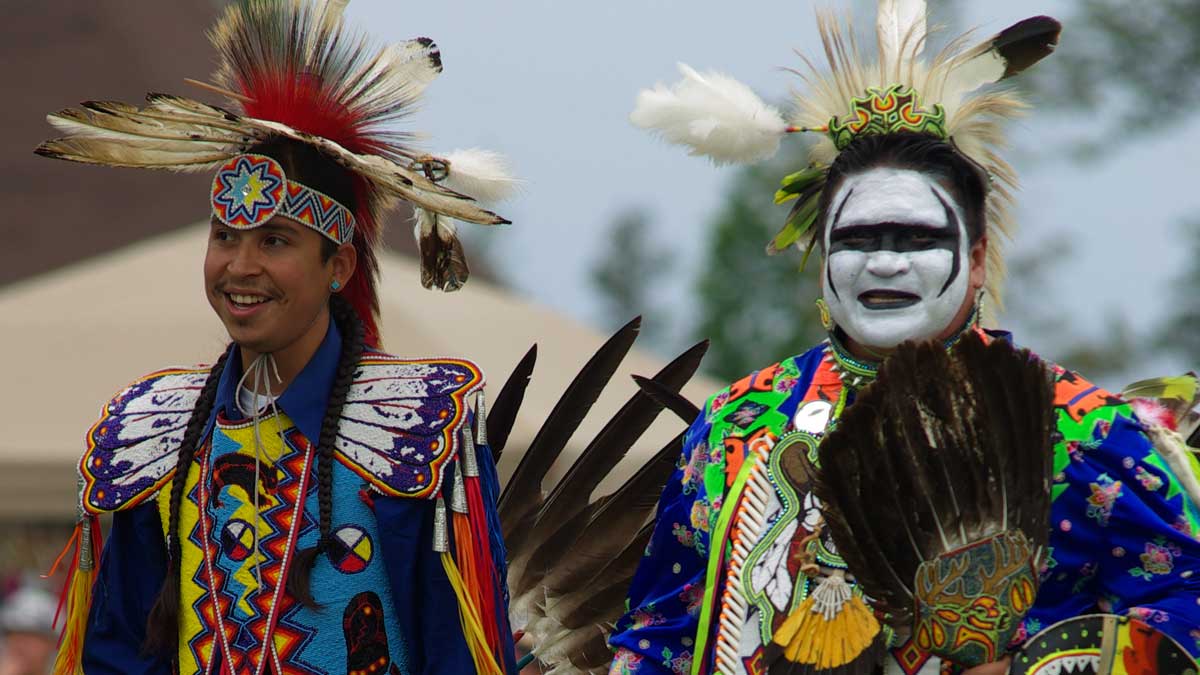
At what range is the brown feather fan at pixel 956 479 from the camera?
3.03 meters

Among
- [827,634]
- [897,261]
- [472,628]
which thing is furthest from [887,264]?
[472,628]

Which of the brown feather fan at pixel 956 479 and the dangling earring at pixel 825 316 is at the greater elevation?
the dangling earring at pixel 825 316

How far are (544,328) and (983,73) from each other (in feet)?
19.6

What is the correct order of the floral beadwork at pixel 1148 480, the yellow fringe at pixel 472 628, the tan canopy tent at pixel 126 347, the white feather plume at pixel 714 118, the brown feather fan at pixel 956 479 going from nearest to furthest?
the brown feather fan at pixel 956 479
the floral beadwork at pixel 1148 480
the yellow fringe at pixel 472 628
the white feather plume at pixel 714 118
the tan canopy tent at pixel 126 347

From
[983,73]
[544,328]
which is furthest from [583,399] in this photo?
[544,328]

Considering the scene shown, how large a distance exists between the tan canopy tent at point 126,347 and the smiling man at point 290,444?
3.87 m

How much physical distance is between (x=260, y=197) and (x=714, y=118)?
907mm

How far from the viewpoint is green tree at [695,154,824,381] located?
19.2 m

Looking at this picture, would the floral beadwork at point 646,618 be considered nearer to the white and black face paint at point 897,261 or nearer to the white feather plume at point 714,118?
the white and black face paint at point 897,261

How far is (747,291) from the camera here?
20281 mm

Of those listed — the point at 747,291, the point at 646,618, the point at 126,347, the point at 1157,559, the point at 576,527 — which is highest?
the point at 747,291

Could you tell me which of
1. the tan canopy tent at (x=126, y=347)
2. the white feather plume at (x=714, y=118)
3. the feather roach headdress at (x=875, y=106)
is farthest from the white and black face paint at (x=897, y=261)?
the tan canopy tent at (x=126, y=347)

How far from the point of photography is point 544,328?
9375mm

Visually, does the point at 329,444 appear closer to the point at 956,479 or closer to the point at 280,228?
the point at 280,228
